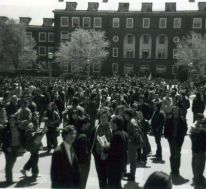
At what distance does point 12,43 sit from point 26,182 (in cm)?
6165

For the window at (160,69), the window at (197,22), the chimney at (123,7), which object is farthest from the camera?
the window at (160,69)

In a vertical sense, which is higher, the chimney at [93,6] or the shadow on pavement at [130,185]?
the chimney at [93,6]

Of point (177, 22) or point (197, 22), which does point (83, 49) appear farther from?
point (197, 22)

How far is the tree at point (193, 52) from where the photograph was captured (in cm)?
6398

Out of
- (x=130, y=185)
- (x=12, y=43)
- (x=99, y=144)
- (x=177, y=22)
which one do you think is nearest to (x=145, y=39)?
(x=177, y=22)

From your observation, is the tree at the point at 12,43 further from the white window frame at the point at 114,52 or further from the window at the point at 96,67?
the white window frame at the point at 114,52

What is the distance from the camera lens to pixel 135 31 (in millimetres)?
74688

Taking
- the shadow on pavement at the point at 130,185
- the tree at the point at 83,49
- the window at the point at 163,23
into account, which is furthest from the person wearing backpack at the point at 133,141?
the window at the point at 163,23

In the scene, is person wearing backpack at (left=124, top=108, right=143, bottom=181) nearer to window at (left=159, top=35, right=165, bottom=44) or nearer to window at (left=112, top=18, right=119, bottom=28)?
Result: window at (left=112, top=18, right=119, bottom=28)

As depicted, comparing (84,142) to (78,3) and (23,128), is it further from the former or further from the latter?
(78,3)

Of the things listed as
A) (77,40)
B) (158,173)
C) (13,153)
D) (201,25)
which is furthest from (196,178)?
(201,25)

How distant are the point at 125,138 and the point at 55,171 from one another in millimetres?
2201

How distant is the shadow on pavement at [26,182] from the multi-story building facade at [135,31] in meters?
63.8

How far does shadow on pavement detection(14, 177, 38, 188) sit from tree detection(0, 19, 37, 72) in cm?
6073
